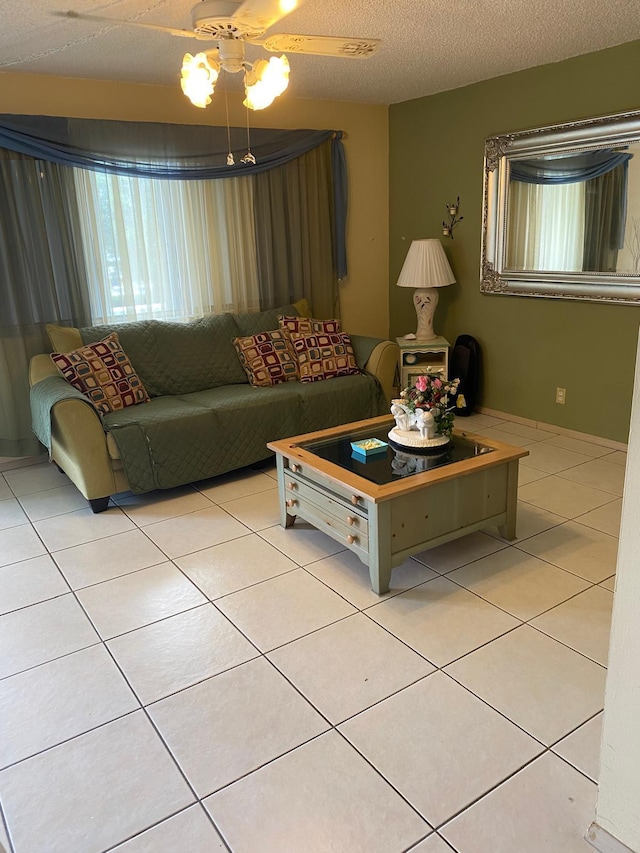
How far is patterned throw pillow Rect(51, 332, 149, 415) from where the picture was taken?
3.59 meters

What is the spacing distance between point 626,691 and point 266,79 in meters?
2.37

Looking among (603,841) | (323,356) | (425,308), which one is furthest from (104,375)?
(603,841)

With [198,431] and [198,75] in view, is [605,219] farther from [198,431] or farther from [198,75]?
[198,431]

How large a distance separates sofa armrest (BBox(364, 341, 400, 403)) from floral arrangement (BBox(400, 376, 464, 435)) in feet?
4.68

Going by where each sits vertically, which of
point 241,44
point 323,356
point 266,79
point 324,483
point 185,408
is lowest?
point 324,483

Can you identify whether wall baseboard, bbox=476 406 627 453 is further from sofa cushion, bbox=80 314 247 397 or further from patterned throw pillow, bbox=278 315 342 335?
sofa cushion, bbox=80 314 247 397

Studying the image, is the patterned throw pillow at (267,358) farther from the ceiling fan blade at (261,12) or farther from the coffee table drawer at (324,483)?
the ceiling fan blade at (261,12)

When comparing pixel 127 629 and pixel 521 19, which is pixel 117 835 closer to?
pixel 127 629

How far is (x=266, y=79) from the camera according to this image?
2.50 m

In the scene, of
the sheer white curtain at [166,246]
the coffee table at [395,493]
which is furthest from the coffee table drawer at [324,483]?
the sheer white curtain at [166,246]

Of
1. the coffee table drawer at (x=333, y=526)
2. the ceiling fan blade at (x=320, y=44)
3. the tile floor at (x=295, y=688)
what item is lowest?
the tile floor at (x=295, y=688)

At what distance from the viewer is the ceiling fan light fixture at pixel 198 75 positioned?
94.4 inches

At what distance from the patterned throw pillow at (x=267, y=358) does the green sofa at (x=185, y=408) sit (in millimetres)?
72

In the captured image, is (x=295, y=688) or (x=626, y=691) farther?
(x=295, y=688)
